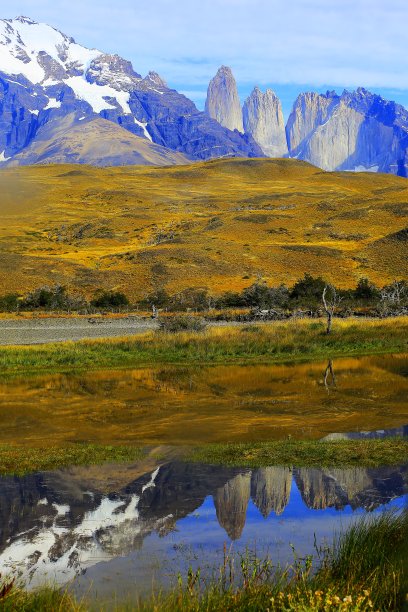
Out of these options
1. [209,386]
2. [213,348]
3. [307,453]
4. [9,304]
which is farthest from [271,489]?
[9,304]

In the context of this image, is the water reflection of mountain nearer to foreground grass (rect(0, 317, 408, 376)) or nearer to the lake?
the lake

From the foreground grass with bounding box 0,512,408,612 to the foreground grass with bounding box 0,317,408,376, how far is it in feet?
87.3

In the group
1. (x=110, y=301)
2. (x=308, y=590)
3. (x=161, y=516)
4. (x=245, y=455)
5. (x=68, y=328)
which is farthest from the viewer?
(x=110, y=301)

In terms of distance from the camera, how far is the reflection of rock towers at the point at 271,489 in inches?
560

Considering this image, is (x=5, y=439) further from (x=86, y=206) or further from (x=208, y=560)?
(x=86, y=206)

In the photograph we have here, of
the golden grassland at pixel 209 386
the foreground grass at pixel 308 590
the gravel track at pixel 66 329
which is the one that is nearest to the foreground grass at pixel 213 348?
the golden grassland at pixel 209 386

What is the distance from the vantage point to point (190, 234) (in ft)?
362

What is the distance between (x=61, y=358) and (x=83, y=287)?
42.7 metres

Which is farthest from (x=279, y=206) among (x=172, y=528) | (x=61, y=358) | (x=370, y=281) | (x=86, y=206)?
(x=172, y=528)

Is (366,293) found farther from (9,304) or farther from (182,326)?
(9,304)

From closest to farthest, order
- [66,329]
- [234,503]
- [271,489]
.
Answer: [234,503], [271,489], [66,329]

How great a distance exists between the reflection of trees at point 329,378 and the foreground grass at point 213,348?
3.40 metres

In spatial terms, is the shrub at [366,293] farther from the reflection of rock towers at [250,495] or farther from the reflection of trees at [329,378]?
the reflection of rock towers at [250,495]

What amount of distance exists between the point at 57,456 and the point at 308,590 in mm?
10992
